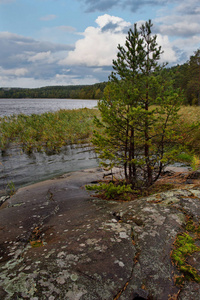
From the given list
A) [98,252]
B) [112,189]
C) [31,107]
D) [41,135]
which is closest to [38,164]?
[41,135]

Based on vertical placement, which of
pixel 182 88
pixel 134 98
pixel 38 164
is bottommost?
pixel 38 164

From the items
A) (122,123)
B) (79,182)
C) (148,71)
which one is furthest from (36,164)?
(148,71)

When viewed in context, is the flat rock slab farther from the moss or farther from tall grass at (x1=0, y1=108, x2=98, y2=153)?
tall grass at (x1=0, y1=108, x2=98, y2=153)

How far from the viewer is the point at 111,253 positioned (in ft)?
8.25

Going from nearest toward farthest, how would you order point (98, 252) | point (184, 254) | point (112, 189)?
point (184, 254) < point (98, 252) < point (112, 189)

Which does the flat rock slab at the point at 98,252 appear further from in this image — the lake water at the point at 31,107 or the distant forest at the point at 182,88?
the lake water at the point at 31,107

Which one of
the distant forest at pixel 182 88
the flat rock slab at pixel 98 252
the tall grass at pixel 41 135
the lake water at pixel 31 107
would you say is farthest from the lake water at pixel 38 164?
the lake water at pixel 31 107

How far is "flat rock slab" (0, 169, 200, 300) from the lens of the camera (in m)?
1.99

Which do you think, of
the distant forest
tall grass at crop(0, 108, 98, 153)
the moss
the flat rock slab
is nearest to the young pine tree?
the distant forest

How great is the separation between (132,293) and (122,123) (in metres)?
4.56

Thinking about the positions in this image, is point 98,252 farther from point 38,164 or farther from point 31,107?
point 31,107

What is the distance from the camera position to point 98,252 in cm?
254

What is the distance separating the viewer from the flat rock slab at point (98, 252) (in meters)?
1.99

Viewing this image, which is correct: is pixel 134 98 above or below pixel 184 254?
above
